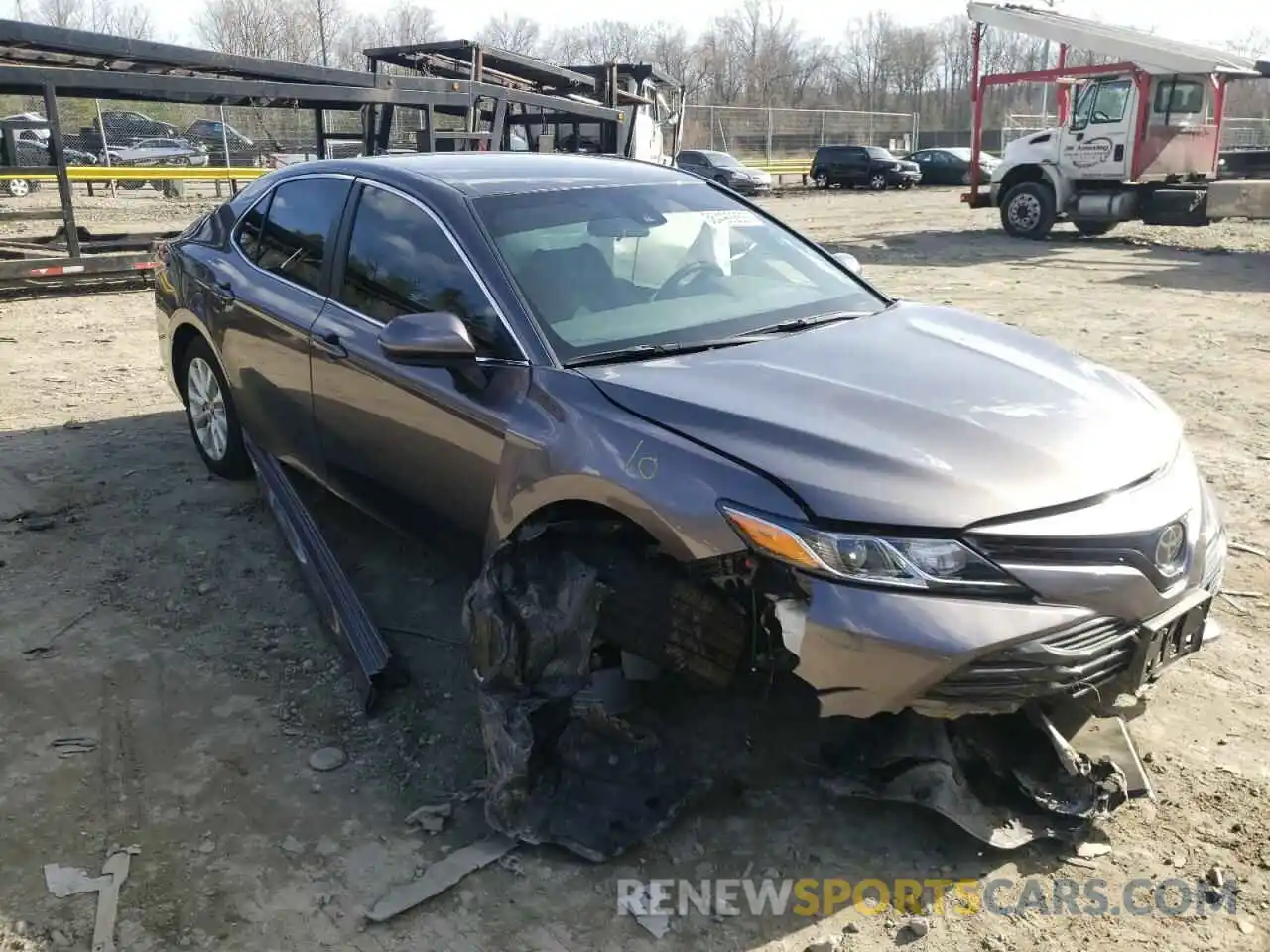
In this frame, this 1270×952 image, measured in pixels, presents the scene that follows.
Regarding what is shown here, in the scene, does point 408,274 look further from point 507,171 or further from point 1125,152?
point 1125,152

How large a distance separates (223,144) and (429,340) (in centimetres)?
2083

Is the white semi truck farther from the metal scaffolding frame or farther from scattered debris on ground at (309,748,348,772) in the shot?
scattered debris on ground at (309,748,348,772)

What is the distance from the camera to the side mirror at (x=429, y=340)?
3174mm

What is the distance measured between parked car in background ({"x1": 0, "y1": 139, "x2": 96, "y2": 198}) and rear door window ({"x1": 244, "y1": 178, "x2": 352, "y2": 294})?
13129mm

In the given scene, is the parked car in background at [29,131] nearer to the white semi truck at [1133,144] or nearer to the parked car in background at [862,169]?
the white semi truck at [1133,144]

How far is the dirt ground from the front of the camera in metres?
2.56

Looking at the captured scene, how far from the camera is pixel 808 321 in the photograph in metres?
3.66

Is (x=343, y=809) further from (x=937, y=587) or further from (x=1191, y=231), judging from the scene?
(x=1191, y=231)

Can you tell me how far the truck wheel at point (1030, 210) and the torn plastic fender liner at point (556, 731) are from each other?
16.5 m

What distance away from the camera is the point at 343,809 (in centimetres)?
302

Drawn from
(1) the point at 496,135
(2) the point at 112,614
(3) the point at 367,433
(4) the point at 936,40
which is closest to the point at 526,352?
(3) the point at 367,433

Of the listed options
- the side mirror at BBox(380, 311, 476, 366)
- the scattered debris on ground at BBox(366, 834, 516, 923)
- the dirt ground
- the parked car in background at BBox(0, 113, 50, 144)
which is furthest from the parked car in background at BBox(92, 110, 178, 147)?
the scattered debris on ground at BBox(366, 834, 516, 923)

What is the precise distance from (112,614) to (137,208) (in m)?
Answer: 20.9

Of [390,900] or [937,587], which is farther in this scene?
[390,900]
